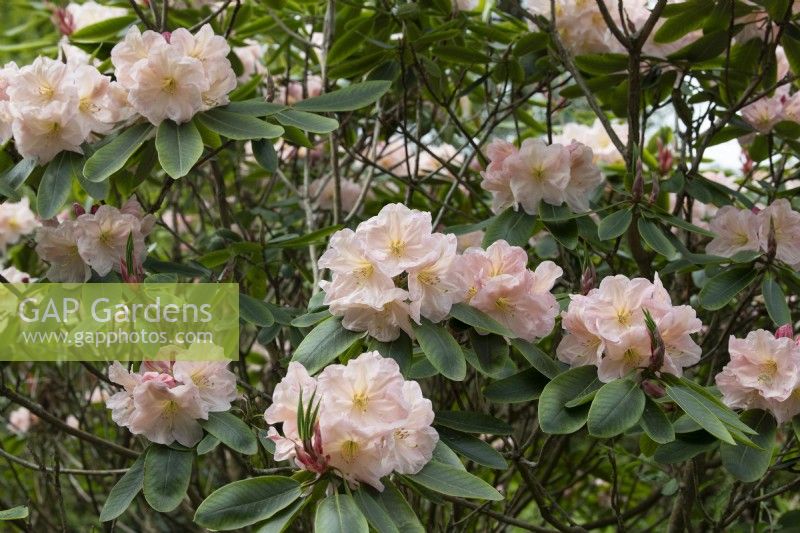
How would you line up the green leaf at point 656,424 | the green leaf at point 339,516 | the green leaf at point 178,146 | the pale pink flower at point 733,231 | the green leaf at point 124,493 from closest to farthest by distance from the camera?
1. the green leaf at point 339,516
2. the green leaf at point 656,424
3. the green leaf at point 124,493
4. the green leaf at point 178,146
5. the pale pink flower at point 733,231

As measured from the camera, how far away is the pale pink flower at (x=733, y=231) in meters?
1.83

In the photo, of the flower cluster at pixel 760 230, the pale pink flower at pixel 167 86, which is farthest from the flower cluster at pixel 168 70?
the flower cluster at pixel 760 230

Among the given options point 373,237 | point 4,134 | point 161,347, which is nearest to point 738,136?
point 373,237

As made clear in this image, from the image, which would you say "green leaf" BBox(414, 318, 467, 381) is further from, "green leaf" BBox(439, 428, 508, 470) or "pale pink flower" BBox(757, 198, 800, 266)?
"pale pink flower" BBox(757, 198, 800, 266)

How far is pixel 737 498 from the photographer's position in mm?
1879

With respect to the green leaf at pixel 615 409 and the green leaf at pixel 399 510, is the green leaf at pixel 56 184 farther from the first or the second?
the green leaf at pixel 615 409

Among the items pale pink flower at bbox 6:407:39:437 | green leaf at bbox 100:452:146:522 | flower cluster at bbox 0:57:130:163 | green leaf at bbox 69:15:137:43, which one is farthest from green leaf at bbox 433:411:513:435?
pale pink flower at bbox 6:407:39:437

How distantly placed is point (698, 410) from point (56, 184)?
109 centimetres

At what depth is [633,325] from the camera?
1.32 meters

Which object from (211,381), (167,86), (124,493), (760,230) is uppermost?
(167,86)

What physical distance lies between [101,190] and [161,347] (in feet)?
0.94

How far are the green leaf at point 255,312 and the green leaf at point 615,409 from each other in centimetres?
67

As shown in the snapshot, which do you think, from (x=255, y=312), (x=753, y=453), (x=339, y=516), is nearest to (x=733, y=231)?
(x=753, y=453)

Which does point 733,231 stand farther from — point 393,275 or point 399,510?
point 399,510
